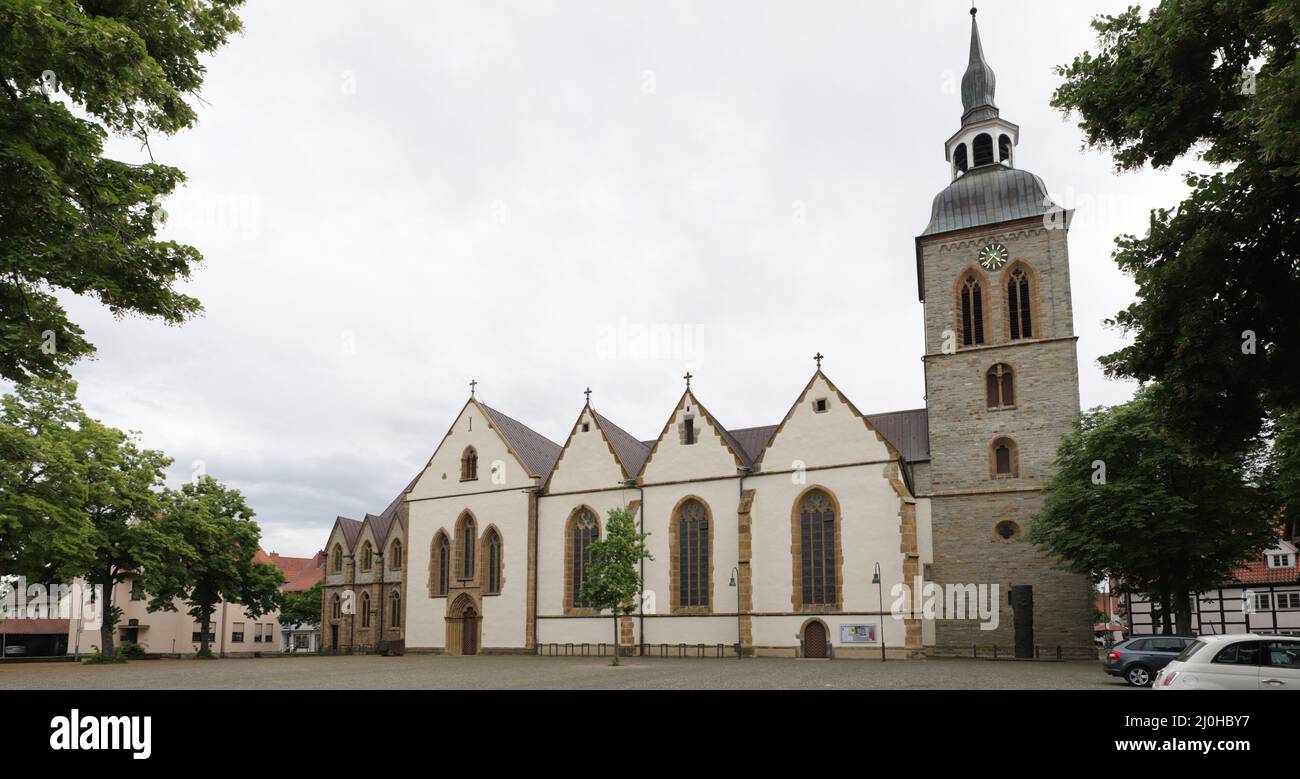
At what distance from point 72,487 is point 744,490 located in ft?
92.9

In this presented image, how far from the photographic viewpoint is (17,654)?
6212cm

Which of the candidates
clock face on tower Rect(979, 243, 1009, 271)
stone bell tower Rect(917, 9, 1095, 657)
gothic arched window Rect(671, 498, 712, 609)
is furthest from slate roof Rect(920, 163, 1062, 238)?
gothic arched window Rect(671, 498, 712, 609)

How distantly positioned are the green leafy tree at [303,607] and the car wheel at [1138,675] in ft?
225

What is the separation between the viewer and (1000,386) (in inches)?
1588

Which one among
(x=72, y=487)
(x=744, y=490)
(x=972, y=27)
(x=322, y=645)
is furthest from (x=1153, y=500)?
(x=322, y=645)

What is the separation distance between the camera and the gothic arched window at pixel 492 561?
47656 millimetres

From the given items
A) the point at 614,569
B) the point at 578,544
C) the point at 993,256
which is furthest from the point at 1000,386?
the point at 578,544

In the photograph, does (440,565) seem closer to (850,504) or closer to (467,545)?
(467,545)

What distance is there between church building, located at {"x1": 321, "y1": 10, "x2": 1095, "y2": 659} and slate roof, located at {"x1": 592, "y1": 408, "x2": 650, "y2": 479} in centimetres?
44

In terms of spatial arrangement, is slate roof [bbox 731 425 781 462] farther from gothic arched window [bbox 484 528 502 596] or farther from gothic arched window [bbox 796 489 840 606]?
gothic arched window [bbox 484 528 502 596]

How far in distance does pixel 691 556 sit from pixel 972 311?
18.4 m

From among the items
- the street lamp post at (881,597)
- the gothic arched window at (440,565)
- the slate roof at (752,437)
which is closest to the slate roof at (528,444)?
the gothic arched window at (440,565)

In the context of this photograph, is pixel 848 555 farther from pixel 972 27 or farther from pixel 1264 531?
pixel 972 27

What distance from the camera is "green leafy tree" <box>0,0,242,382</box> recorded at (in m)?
10.4
